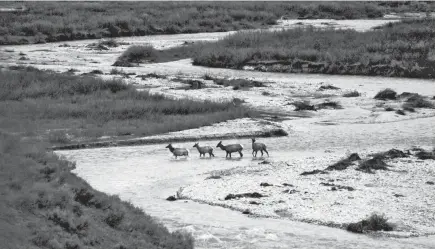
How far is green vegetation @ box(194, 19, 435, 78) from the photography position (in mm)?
46219

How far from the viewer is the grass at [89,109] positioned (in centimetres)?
2702

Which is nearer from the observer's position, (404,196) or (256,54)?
(404,196)

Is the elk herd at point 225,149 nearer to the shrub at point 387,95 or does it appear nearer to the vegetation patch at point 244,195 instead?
the vegetation patch at point 244,195

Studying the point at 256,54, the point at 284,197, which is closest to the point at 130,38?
the point at 256,54

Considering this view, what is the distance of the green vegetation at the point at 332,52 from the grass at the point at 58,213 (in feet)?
107

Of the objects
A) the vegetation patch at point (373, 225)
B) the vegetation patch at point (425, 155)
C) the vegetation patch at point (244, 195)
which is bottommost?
the vegetation patch at point (425, 155)

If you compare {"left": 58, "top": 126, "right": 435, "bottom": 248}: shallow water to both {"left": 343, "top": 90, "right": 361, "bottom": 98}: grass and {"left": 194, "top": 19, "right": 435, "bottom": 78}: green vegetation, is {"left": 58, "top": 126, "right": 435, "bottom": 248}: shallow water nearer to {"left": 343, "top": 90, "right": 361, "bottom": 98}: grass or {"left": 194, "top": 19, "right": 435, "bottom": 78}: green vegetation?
{"left": 343, "top": 90, "right": 361, "bottom": 98}: grass

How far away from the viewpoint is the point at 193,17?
86.1 meters

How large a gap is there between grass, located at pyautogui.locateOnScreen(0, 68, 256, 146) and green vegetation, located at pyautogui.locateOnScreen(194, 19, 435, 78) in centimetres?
1513

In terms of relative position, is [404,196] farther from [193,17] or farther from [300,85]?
[193,17]

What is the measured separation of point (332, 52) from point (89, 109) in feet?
76.7

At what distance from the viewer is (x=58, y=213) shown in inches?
485

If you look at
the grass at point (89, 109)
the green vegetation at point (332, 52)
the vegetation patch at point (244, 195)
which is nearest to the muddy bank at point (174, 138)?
the grass at point (89, 109)

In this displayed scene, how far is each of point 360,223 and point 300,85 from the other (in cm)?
2545
